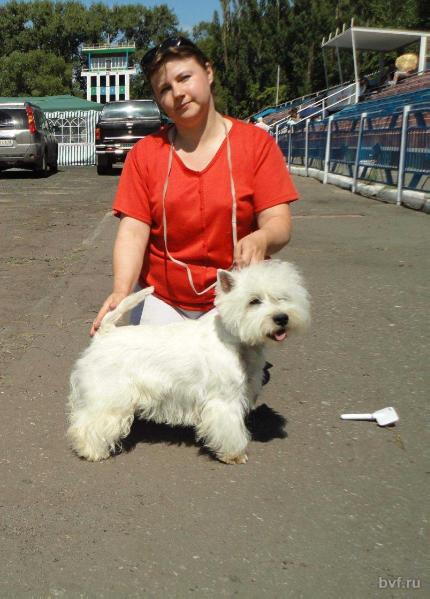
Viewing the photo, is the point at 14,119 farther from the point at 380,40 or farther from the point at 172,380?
the point at 172,380

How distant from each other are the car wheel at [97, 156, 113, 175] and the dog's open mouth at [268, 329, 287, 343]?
19682mm

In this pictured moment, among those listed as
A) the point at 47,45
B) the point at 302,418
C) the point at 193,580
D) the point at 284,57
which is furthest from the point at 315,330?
the point at 47,45

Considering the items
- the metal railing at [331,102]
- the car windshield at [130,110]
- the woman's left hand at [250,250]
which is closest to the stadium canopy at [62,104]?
the metal railing at [331,102]

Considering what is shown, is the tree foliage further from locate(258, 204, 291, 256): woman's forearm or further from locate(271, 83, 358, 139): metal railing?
locate(258, 204, 291, 256): woman's forearm

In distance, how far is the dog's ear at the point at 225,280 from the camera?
9.14 feet

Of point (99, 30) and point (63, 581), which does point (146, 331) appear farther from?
point (99, 30)

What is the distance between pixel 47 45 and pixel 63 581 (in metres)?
110

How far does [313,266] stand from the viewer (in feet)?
24.6

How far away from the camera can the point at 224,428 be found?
299cm

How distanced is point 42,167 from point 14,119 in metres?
1.67

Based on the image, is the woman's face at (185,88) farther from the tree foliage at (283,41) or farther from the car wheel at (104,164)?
the tree foliage at (283,41)

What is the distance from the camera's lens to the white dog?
299 cm

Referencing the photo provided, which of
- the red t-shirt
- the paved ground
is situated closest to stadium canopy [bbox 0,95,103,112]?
the paved ground

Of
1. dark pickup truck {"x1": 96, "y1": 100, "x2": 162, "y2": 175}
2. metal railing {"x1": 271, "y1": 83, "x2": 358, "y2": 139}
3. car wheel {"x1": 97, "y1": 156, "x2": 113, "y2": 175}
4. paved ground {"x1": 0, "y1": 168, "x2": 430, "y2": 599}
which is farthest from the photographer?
metal railing {"x1": 271, "y1": 83, "x2": 358, "y2": 139}
